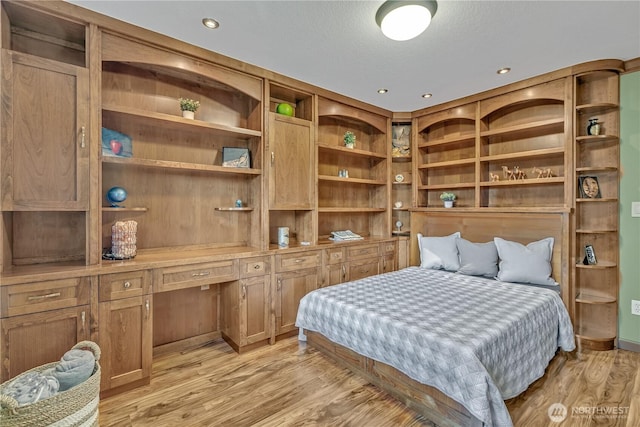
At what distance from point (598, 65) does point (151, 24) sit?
388cm

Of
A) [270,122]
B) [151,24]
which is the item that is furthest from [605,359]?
[151,24]

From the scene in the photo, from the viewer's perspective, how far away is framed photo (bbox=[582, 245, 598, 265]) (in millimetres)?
2980

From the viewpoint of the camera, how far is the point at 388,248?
164 inches

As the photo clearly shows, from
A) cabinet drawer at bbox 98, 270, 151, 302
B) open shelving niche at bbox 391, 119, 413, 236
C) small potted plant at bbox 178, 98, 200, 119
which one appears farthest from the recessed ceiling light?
open shelving niche at bbox 391, 119, 413, 236

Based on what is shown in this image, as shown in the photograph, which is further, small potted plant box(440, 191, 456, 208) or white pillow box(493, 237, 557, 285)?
small potted plant box(440, 191, 456, 208)

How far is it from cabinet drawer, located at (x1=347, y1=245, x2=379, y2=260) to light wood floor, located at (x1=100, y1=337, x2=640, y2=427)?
1.32 metres

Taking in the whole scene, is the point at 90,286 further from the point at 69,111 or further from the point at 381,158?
the point at 381,158

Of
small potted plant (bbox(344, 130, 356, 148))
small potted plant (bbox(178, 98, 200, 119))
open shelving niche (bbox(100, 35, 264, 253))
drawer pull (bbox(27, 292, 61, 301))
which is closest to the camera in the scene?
drawer pull (bbox(27, 292, 61, 301))

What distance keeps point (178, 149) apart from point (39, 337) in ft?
5.83

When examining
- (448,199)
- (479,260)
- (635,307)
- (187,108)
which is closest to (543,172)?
(448,199)

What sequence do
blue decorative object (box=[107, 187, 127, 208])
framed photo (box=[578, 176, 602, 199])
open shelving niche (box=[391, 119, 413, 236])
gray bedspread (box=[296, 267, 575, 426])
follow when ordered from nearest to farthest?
gray bedspread (box=[296, 267, 575, 426]) → blue decorative object (box=[107, 187, 127, 208]) → framed photo (box=[578, 176, 602, 199]) → open shelving niche (box=[391, 119, 413, 236])

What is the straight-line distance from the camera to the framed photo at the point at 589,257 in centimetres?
298

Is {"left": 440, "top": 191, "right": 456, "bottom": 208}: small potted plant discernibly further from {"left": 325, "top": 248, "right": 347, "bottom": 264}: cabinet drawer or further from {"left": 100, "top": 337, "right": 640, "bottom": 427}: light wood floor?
{"left": 100, "top": 337, "right": 640, "bottom": 427}: light wood floor

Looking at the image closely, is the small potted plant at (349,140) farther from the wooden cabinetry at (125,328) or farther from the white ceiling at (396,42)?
the wooden cabinetry at (125,328)
